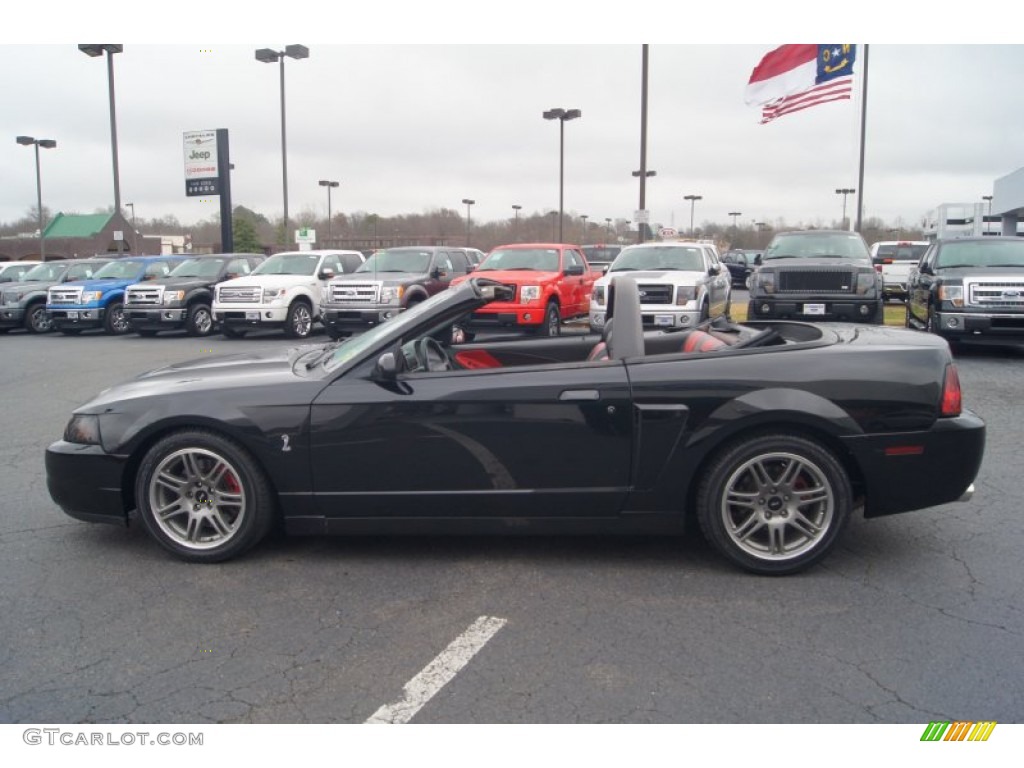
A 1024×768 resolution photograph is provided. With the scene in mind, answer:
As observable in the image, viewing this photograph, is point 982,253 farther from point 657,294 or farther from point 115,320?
point 115,320

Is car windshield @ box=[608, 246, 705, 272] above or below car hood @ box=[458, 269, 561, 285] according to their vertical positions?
above

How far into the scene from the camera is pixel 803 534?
13.3 feet

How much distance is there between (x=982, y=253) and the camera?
1230cm

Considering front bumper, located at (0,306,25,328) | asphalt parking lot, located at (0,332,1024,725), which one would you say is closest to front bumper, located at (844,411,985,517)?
asphalt parking lot, located at (0,332,1024,725)

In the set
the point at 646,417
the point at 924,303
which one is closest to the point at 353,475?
the point at 646,417

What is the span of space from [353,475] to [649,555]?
159cm

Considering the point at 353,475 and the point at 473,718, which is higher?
the point at 353,475

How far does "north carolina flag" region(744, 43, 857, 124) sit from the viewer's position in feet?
58.0

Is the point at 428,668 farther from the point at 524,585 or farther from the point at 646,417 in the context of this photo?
the point at 646,417

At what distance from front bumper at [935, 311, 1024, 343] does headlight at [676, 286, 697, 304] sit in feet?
11.3

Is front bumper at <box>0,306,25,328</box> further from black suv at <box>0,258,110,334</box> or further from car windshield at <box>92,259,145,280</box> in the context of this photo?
car windshield at <box>92,259,145,280</box>

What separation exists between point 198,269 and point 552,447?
54.2 feet

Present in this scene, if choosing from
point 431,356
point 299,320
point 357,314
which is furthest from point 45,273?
point 431,356
